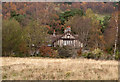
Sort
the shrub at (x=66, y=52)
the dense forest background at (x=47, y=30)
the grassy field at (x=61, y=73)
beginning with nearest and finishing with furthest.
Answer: the grassy field at (x=61, y=73) → the dense forest background at (x=47, y=30) → the shrub at (x=66, y=52)

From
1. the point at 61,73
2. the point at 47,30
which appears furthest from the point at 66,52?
the point at 61,73

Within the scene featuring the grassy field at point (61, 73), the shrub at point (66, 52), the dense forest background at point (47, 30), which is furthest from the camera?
the shrub at point (66, 52)

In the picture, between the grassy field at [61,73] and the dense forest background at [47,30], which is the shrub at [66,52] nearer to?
the dense forest background at [47,30]

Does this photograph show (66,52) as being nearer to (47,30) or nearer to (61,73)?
(47,30)

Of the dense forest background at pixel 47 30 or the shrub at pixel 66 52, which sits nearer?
the dense forest background at pixel 47 30

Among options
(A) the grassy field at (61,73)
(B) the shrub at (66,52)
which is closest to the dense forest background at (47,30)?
(B) the shrub at (66,52)

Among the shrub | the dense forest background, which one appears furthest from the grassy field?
the shrub

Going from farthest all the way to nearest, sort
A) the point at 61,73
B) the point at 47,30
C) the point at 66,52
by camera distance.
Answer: the point at 47,30 → the point at 66,52 → the point at 61,73

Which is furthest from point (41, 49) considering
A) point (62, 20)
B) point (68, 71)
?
point (62, 20)

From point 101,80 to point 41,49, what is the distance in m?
28.6

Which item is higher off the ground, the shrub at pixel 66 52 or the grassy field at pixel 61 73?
the grassy field at pixel 61 73

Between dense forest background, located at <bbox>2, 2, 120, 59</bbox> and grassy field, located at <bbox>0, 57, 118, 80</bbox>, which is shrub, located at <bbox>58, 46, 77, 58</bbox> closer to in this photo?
dense forest background, located at <bbox>2, 2, 120, 59</bbox>

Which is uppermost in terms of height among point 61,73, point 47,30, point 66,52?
point 47,30

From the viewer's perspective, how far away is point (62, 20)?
229 feet
